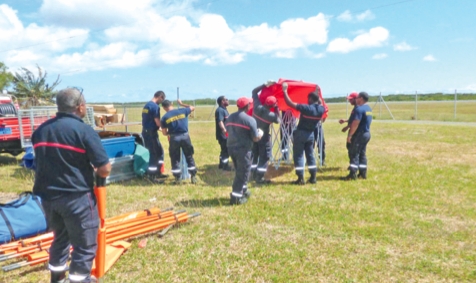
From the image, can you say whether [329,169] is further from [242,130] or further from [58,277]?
[58,277]

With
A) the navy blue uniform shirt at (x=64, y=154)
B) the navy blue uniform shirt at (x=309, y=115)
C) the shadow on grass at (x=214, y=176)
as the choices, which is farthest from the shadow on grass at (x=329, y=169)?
the navy blue uniform shirt at (x=64, y=154)

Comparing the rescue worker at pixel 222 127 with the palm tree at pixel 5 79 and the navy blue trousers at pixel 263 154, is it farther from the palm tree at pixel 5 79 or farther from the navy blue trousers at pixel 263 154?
the palm tree at pixel 5 79

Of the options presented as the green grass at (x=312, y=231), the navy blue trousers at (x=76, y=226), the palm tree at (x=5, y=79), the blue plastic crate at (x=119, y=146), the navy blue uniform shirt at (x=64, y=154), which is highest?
the palm tree at (x=5, y=79)

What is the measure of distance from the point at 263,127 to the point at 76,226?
18.3ft

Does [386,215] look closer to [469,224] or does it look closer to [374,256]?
[469,224]

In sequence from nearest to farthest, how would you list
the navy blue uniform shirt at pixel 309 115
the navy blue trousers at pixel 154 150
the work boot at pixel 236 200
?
the work boot at pixel 236 200
the navy blue uniform shirt at pixel 309 115
the navy blue trousers at pixel 154 150

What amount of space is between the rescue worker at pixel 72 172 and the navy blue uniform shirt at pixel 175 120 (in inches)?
174

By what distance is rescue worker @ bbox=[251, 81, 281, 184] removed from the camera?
791 cm

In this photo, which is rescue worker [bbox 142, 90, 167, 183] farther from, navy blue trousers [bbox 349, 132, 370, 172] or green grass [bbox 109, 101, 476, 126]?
green grass [bbox 109, 101, 476, 126]

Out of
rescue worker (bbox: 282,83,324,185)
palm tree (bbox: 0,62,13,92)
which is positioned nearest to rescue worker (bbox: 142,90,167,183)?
rescue worker (bbox: 282,83,324,185)

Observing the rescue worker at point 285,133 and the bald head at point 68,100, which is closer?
the bald head at point 68,100

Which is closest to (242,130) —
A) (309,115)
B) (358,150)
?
(309,115)

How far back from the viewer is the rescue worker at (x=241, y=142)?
6387 mm

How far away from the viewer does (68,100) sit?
10.6ft
